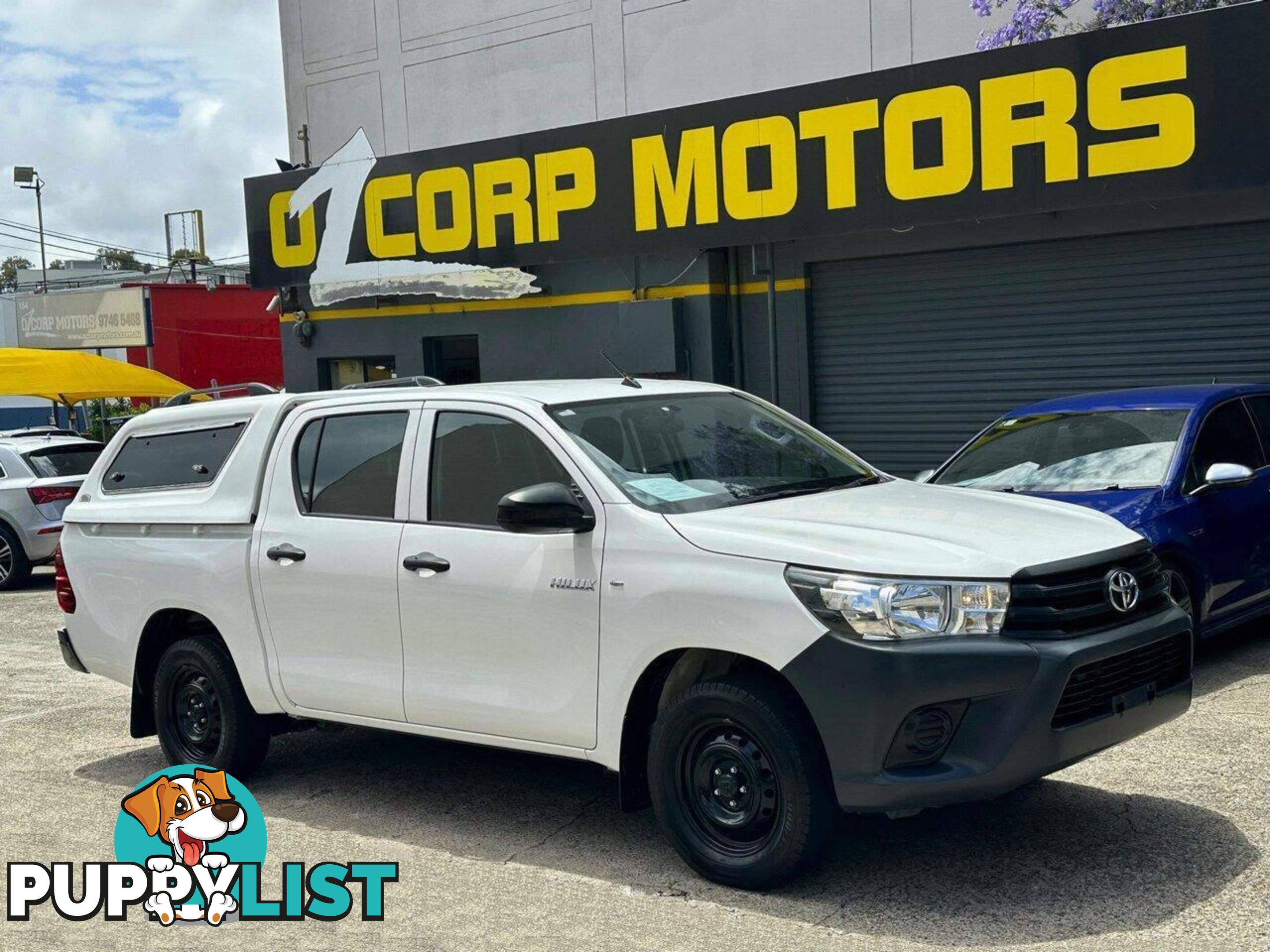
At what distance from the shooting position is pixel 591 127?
51.5 feet

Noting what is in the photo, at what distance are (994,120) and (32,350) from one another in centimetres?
1696

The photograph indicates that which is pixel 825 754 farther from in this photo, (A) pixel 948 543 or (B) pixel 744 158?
(B) pixel 744 158

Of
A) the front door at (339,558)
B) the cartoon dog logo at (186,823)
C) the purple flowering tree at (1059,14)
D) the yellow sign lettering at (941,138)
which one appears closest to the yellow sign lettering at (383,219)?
the yellow sign lettering at (941,138)

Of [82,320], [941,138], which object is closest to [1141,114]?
[941,138]

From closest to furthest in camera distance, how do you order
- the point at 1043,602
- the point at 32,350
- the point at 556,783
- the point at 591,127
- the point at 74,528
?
1. the point at 1043,602
2. the point at 556,783
3. the point at 74,528
4. the point at 591,127
5. the point at 32,350

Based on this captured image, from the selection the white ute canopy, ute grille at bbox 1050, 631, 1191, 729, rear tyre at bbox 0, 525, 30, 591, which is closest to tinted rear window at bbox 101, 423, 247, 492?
the white ute canopy

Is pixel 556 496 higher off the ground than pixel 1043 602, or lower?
higher

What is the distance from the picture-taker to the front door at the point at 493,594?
5.35 meters

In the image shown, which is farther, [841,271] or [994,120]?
[841,271]

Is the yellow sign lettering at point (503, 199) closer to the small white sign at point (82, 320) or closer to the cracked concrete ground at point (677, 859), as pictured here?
the cracked concrete ground at point (677, 859)

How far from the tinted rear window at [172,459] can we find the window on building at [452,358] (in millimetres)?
10592

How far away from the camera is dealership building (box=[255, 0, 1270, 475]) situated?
12375mm

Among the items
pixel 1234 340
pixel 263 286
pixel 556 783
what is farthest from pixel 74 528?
pixel 263 286

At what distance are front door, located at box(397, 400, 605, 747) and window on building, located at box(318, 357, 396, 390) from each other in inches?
525
